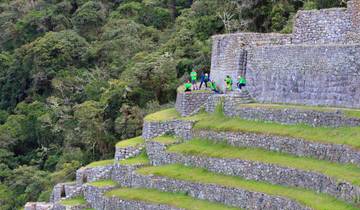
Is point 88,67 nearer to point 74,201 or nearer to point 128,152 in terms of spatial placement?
point 74,201

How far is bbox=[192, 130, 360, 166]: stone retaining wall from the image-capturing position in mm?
24031

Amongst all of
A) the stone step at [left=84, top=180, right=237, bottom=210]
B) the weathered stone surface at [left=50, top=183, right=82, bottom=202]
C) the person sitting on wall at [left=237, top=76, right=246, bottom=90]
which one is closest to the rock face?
the person sitting on wall at [left=237, top=76, right=246, bottom=90]

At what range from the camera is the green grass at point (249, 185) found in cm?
2252

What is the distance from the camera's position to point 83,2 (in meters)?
85.0

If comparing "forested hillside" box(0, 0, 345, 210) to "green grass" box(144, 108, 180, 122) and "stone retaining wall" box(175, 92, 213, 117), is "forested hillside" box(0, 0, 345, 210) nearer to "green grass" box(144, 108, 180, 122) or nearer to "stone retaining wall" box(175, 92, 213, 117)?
"green grass" box(144, 108, 180, 122)

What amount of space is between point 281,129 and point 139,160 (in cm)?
802

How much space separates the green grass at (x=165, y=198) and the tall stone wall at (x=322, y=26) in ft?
23.4

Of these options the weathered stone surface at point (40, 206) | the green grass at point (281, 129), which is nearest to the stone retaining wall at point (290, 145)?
the green grass at point (281, 129)

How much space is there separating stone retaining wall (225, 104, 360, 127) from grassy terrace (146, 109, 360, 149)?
0.19 meters

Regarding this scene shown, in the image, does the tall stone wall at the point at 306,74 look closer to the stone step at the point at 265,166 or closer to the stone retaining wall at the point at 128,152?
the stone step at the point at 265,166

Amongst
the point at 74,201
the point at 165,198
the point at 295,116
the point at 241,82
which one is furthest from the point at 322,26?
the point at 74,201

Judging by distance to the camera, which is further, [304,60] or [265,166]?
[304,60]

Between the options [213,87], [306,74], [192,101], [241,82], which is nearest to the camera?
[306,74]

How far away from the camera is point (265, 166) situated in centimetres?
2634
